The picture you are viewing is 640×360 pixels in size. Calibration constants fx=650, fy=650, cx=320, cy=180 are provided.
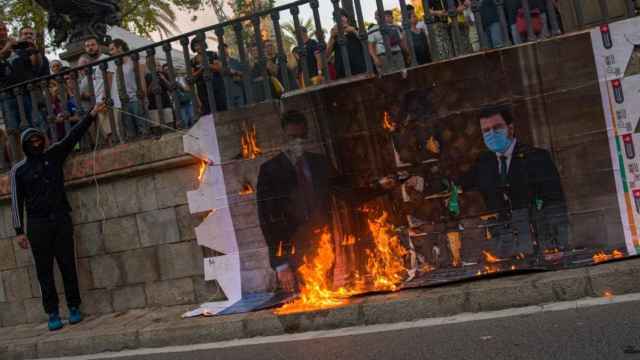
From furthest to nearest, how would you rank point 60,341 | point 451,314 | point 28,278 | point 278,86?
point 28,278 → point 278,86 → point 60,341 → point 451,314

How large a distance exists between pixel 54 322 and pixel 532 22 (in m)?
5.89

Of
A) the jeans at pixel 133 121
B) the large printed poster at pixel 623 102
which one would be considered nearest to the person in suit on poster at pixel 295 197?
the jeans at pixel 133 121

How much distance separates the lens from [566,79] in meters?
5.74

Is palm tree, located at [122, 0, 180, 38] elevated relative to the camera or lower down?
elevated

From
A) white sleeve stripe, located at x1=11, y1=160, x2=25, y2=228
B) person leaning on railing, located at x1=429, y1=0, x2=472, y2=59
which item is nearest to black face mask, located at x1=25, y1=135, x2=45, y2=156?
white sleeve stripe, located at x1=11, y1=160, x2=25, y2=228

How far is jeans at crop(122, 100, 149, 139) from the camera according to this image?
7516 mm

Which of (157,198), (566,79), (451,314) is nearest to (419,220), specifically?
(451,314)

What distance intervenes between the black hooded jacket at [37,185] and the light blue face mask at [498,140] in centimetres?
439

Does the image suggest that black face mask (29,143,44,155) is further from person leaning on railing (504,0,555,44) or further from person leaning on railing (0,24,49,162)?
person leaning on railing (504,0,555,44)

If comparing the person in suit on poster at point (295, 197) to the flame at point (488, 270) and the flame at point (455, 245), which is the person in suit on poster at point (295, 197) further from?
the flame at point (488, 270)

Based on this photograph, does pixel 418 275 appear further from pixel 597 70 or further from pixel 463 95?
pixel 597 70

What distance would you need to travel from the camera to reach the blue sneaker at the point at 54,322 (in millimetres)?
7098

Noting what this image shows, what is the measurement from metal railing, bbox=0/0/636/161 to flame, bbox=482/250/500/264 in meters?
1.92

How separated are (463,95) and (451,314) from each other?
6.65 feet
